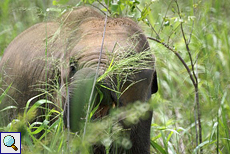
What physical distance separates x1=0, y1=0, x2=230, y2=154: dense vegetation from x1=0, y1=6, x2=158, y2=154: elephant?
0.13 m

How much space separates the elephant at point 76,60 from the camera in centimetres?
279

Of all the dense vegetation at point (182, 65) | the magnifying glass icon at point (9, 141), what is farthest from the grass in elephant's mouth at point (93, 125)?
the dense vegetation at point (182, 65)

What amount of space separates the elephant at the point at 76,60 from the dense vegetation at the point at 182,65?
0.13 metres

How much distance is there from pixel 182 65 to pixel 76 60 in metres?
2.63

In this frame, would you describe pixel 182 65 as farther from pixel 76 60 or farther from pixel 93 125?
pixel 93 125

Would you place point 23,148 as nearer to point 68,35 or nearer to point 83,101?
point 83,101

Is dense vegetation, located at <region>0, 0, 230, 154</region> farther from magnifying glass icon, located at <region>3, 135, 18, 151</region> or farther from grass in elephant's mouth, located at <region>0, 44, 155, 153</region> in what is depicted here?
magnifying glass icon, located at <region>3, 135, 18, 151</region>

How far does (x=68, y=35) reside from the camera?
10.2 ft

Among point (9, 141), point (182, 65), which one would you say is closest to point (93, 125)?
point (9, 141)

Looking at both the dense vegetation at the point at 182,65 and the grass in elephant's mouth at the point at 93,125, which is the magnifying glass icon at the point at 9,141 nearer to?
the grass in elephant's mouth at the point at 93,125

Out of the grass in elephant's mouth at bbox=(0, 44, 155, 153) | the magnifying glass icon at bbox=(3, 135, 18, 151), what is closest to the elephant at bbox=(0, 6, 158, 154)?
the grass in elephant's mouth at bbox=(0, 44, 155, 153)

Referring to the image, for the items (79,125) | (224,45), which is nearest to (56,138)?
(79,125)

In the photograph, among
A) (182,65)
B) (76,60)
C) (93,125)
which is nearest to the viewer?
(93,125)

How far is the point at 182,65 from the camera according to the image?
17.3ft
